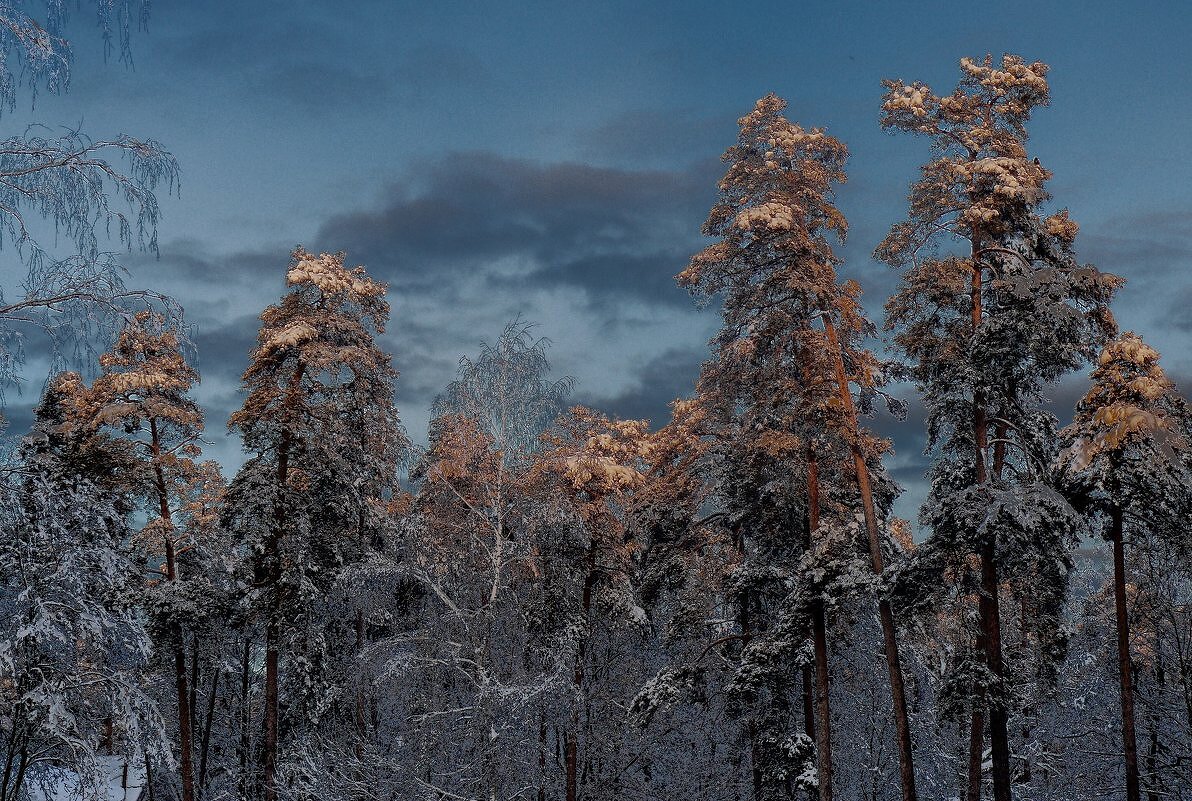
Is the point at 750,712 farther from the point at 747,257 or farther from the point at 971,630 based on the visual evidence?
the point at 747,257

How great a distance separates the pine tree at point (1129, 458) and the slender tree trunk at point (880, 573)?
14.1 feet

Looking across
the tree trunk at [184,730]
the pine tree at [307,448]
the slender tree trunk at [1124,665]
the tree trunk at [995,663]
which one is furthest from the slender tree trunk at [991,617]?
the tree trunk at [184,730]

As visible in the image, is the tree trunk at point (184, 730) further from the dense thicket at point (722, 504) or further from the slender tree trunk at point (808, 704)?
the slender tree trunk at point (808, 704)

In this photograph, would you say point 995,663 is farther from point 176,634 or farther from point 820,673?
point 176,634

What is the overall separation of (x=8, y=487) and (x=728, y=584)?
1518 cm

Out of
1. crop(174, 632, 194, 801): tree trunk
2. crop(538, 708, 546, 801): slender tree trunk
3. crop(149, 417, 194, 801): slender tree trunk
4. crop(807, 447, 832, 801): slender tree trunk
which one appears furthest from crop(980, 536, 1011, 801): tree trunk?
crop(174, 632, 194, 801): tree trunk

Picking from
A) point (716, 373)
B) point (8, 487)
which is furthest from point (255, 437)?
point (8, 487)

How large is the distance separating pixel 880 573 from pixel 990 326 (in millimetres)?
5020

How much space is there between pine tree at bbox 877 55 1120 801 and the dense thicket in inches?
2.6

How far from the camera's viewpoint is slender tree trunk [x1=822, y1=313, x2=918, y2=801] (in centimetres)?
1720

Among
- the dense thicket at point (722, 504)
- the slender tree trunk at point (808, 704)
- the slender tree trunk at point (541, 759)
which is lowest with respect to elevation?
the slender tree trunk at point (541, 759)

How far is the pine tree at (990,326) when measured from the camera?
53.3 feet

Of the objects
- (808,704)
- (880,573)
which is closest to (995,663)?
(880,573)

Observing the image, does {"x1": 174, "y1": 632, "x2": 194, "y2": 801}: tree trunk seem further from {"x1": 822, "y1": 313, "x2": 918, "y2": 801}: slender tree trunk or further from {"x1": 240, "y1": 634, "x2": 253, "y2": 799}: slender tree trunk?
{"x1": 822, "y1": 313, "x2": 918, "y2": 801}: slender tree trunk
